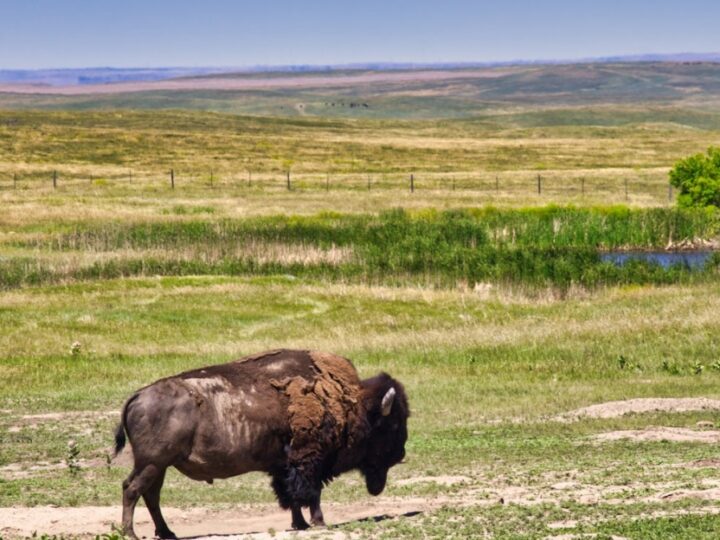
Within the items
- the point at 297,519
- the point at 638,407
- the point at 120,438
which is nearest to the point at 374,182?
the point at 638,407

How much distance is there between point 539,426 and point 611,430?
4.33 ft

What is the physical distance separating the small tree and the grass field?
2526mm

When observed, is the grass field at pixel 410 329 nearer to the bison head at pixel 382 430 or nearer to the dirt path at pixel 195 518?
the dirt path at pixel 195 518

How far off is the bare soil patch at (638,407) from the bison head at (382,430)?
8432 millimetres

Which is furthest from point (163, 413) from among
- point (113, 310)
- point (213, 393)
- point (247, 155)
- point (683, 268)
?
point (247, 155)

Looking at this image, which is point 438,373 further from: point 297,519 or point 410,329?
point 297,519

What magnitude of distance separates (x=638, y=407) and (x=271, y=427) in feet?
35.7

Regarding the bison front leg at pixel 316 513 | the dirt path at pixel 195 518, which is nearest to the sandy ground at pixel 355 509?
the dirt path at pixel 195 518

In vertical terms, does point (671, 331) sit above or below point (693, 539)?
below

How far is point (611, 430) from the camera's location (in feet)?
65.9

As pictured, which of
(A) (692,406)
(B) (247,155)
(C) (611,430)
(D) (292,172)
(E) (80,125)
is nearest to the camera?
(C) (611,430)

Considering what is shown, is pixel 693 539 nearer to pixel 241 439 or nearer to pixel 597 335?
pixel 241 439

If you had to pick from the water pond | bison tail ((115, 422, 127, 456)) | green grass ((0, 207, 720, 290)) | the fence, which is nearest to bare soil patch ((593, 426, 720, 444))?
bison tail ((115, 422, 127, 456))

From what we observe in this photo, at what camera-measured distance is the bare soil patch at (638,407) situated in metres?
21.7
